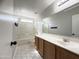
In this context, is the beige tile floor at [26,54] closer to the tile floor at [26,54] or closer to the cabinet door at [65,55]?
the tile floor at [26,54]

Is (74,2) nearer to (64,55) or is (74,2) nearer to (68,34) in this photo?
(68,34)

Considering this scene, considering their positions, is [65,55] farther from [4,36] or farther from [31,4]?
[31,4]

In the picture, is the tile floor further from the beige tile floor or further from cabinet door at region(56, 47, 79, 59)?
cabinet door at region(56, 47, 79, 59)

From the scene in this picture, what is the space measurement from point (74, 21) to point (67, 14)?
0.37 m

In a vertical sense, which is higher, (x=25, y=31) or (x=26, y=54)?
(x=25, y=31)

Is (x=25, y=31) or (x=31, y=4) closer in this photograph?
(x=31, y=4)

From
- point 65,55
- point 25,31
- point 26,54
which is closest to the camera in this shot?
point 65,55

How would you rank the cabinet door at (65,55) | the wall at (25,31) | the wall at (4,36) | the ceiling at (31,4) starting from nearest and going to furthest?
the wall at (4,36), the cabinet door at (65,55), the ceiling at (31,4), the wall at (25,31)

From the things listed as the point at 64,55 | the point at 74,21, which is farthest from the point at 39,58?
the point at 74,21

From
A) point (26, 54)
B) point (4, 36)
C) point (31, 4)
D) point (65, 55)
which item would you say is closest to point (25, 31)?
point (26, 54)

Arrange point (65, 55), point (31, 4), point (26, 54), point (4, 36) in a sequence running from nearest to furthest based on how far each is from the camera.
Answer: point (4, 36), point (65, 55), point (31, 4), point (26, 54)

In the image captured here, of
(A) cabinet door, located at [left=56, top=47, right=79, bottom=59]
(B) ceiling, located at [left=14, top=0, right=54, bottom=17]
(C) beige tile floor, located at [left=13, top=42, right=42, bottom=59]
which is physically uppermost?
(B) ceiling, located at [left=14, top=0, right=54, bottom=17]

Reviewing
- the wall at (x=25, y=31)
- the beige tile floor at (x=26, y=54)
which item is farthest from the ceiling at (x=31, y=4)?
the beige tile floor at (x=26, y=54)

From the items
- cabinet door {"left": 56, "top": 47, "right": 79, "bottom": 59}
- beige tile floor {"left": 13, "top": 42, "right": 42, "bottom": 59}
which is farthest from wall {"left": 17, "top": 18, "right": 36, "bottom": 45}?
cabinet door {"left": 56, "top": 47, "right": 79, "bottom": 59}
